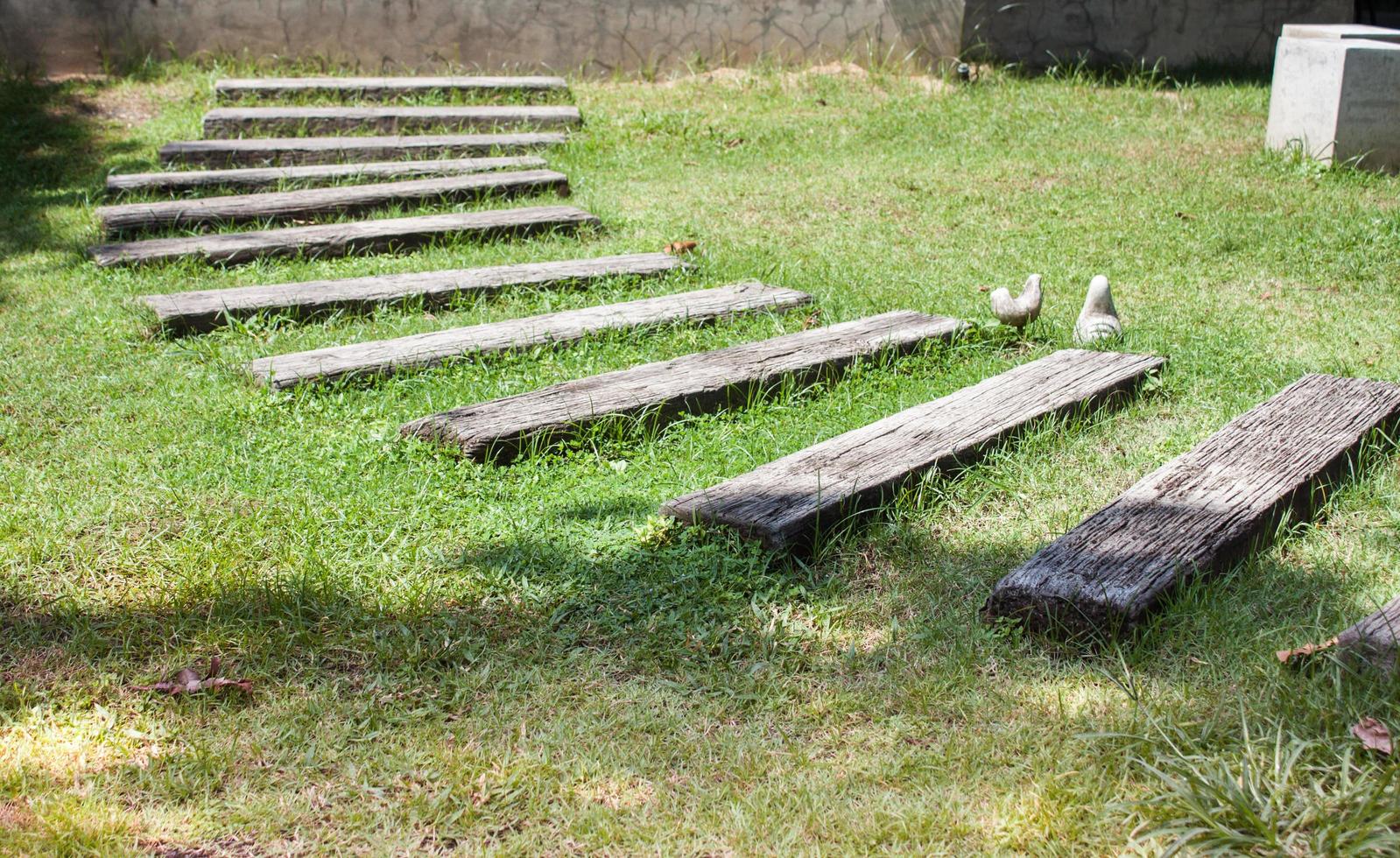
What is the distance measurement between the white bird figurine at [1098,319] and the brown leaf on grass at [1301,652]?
7.31 ft

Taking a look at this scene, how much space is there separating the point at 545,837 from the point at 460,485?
1471mm

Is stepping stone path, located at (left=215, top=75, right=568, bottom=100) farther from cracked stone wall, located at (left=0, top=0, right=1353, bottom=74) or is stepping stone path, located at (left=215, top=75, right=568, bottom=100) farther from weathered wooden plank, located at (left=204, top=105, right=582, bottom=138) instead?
cracked stone wall, located at (left=0, top=0, right=1353, bottom=74)

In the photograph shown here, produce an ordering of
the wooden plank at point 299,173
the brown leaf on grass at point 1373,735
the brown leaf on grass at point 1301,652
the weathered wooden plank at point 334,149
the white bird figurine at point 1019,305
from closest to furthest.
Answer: the brown leaf on grass at point 1373,735 → the brown leaf on grass at point 1301,652 → the white bird figurine at point 1019,305 → the wooden plank at point 299,173 → the weathered wooden plank at point 334,149

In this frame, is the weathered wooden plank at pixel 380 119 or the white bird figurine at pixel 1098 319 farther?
the weathered wooden plank at pixel 380 119

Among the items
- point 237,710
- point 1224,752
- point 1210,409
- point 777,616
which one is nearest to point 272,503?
point 237,710

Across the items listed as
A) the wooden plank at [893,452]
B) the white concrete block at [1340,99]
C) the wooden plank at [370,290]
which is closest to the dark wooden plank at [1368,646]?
the wooden plank at [893,452]

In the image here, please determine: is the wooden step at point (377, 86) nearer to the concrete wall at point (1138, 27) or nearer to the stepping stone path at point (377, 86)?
the stepping stone path at point (377, 86)

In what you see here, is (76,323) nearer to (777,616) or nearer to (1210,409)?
(777,616)

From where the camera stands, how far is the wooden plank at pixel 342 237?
5.51 meters

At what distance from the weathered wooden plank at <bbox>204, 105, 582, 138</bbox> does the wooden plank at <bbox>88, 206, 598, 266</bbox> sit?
1.84 m

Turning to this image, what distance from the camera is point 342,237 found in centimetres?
579

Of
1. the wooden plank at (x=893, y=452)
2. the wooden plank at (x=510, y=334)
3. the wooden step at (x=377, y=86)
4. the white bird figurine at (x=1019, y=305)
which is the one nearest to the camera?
the wooden plank at (x=893, y=452)

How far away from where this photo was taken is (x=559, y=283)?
17.6ft

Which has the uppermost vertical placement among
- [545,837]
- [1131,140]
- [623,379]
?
[1131,140]
